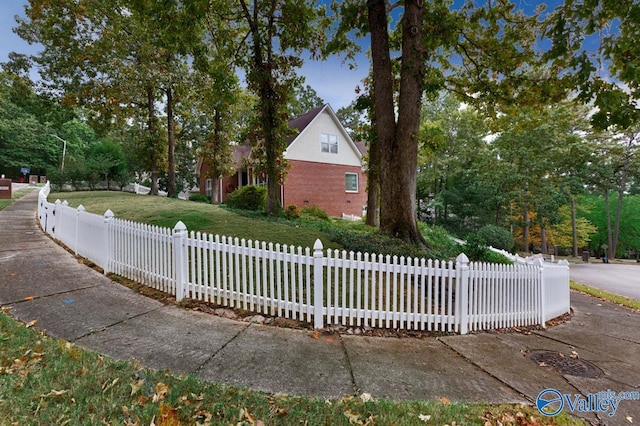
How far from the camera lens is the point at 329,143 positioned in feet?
74.5

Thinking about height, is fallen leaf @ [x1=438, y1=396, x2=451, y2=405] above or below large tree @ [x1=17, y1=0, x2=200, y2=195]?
below

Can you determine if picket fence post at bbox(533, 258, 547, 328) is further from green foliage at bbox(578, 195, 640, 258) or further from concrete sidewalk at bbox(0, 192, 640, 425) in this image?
green foliage at bbox(578, 195, 640, 258)

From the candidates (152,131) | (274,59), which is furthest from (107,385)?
(152,131)

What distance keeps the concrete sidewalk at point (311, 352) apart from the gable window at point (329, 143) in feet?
60.7

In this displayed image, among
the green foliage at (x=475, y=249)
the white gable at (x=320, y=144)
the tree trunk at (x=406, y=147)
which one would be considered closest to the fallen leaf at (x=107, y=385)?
the tree trunk at (x=406, y=147)

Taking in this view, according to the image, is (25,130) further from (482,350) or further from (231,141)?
(482,350)

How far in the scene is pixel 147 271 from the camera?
516cm

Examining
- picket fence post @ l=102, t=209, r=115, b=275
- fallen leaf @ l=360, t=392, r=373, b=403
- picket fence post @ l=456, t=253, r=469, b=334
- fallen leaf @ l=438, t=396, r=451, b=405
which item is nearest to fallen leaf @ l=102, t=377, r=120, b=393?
fallen leaf @ l=360, t=392, r=373, b=403

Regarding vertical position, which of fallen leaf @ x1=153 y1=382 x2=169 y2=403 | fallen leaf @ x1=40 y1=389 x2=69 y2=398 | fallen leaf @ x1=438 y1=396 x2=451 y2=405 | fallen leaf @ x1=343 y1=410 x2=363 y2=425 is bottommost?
fallen leaf @ x1=438 y1=396 x2=451 y2=405

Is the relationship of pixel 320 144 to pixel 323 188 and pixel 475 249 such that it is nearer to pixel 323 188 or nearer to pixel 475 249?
pixel 323 188

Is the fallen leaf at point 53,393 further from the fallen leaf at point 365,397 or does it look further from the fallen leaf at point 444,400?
the fallen leaf at point 444,400

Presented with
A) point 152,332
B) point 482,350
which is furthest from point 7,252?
point 482,350

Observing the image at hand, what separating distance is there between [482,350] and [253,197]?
42.9ft

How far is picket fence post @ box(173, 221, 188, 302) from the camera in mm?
4699
